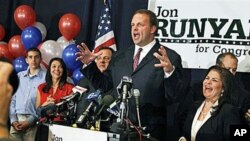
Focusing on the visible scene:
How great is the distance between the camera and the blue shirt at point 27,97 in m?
4.45

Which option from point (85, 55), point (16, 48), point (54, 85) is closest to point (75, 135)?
point (85, 55)

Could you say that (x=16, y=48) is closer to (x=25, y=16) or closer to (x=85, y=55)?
(x=25, y=16)

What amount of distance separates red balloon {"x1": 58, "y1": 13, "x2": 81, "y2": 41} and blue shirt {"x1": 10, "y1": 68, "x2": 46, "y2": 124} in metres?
0.58

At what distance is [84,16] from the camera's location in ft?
17.7

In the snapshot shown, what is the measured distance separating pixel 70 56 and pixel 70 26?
1.26 ft

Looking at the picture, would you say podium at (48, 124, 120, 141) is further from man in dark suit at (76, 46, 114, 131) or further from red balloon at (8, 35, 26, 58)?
red balloon at (8, 35, 26, 58)

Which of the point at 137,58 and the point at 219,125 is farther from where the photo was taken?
the point at 137,58

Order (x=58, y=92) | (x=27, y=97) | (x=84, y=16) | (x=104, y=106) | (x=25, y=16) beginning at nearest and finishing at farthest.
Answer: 1. (x=104, y=106)
2. (x=58, y=92)
3. (x=27, y=97)
4. (x=25, y=16)
5. (x=84, y=16)

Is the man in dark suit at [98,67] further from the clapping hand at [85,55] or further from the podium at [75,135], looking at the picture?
the podium at [75,135]

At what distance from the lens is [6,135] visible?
4.34 feet

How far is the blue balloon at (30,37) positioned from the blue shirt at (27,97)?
0.54m

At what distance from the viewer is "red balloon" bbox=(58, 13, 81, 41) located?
498 centimetres

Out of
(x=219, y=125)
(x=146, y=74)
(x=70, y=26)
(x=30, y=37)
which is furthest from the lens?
(x=30, y=37)

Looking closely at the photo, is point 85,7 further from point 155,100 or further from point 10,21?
point 155,100
